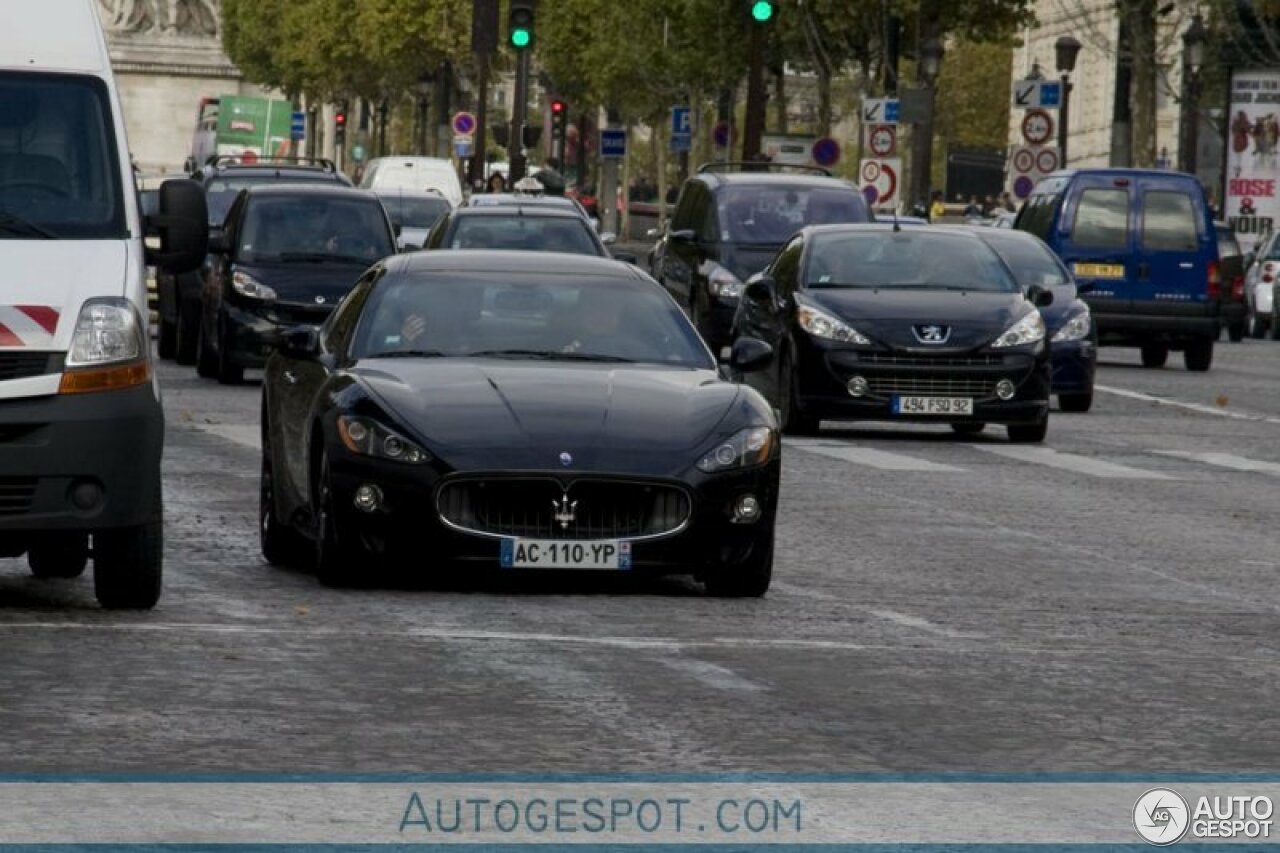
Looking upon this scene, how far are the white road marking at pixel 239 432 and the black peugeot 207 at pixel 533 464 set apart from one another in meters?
8.11

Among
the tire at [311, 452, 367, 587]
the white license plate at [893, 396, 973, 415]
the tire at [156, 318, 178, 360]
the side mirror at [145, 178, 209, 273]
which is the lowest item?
the tire at [156, 318, 178, 360]

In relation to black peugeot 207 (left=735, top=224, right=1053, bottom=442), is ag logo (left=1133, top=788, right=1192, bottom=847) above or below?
above

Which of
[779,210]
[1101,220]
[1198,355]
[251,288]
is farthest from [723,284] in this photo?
[1198,355]

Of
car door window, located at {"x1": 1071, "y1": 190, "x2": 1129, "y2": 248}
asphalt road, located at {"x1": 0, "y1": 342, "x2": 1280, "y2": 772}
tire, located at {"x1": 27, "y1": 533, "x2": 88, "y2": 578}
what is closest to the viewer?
asphalt road, located at {"x1": 0, "y1": 342, "x2": 1280, "y2": 772}

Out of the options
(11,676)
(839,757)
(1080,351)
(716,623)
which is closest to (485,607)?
(716,623)

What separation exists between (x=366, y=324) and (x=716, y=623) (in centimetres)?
260

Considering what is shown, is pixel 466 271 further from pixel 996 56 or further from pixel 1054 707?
pixel 996 56

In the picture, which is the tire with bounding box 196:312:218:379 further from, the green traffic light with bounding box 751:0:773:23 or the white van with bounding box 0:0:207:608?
the white van with bounding box 0:0:207:608

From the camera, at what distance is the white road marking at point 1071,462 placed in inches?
875

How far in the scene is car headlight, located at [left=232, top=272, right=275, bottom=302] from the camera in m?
30.0

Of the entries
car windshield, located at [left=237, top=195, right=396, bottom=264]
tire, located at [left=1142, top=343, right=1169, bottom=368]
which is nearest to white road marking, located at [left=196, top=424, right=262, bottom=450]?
car windshield, located at [left=237, top=195, right=396, bottom=264]

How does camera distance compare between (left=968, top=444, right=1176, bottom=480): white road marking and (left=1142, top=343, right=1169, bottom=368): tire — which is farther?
(left=1142, top=343, right=1169, bottom=368): tire

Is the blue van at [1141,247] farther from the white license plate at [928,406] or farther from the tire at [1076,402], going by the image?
the white license plate at [928,406]

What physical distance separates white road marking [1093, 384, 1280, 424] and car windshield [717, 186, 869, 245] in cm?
277
